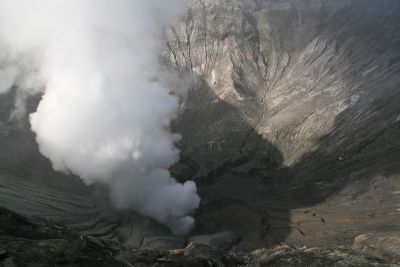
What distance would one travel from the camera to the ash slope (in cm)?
9250

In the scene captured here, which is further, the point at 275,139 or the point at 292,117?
the point at 292,117

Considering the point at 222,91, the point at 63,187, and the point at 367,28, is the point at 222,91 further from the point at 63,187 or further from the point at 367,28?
the point at 63,187

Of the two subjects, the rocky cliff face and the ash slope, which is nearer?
the rocky cliff face

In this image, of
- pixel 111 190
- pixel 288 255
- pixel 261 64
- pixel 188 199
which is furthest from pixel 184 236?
pixel 261 64

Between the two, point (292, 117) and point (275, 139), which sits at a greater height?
point (292, 117)

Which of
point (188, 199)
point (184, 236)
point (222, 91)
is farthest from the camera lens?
point (222, 91)

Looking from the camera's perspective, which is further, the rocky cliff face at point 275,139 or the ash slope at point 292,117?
the ash slope at point 292,117

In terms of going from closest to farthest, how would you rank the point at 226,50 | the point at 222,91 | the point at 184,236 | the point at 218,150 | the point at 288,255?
the point at 288,255, the point at 184,236, the point at 218,150, the point at 222,91, the point at 226,50

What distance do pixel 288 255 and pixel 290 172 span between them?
56.8 metres

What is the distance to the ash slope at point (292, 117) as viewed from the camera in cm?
9250

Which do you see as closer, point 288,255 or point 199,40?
point 288,255

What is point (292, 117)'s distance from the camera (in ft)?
413

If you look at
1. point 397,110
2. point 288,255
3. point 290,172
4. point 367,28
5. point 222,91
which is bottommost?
point 288,255

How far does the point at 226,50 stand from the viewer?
5945 inches
